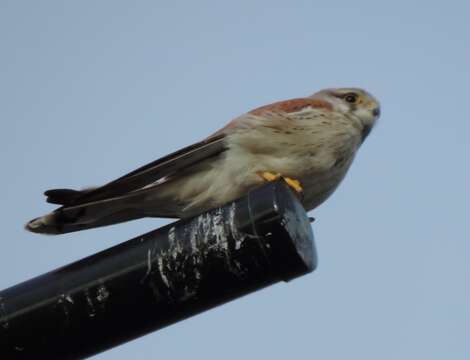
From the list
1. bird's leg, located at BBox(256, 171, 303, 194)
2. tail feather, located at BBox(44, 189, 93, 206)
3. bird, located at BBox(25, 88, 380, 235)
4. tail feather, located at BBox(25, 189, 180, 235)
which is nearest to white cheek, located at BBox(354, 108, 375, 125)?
bird, located at BBox(25, 88, 380, 235)

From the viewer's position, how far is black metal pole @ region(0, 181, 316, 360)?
284 centimetres

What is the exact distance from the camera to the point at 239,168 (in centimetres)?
509

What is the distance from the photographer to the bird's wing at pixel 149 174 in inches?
175

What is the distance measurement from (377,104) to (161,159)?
227 centimetres

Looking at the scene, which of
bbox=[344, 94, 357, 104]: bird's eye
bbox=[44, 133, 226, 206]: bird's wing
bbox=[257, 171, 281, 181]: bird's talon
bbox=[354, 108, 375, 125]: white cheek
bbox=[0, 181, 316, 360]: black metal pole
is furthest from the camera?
bbox=[344, 94, 357, 104]: bird's eye

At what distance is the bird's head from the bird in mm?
582

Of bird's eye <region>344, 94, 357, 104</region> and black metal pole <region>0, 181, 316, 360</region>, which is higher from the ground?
bird's eye <region>344, 94, 357, 104</region>

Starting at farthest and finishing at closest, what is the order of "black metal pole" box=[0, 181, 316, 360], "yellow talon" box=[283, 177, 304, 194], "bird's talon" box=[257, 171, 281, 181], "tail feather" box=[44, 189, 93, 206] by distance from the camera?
"bird's talon" box=[257, 171, 281, 181], "yellow talon" box=[283, 177, 304, 194], "tail feather" box=[44, 189, 93, 206], "black metal pole" box=[0, 181, 316, 360]

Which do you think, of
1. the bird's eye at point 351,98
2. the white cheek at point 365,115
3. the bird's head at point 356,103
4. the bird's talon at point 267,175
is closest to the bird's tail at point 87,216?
the bird's talon at point 267,175

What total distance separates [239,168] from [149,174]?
571 millimetres

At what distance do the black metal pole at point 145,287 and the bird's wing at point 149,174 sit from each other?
143 centimetres

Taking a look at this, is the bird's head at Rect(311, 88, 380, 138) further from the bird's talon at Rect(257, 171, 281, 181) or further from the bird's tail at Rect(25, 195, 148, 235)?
the bird's tail at Rect(25, 195, 148, 235)

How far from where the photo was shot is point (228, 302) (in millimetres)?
2848

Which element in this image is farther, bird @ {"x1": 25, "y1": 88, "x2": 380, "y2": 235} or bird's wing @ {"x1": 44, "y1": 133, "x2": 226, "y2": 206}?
bird @ {"x1": 25, "y1": 88, "x2": 380, "y2": 235}
